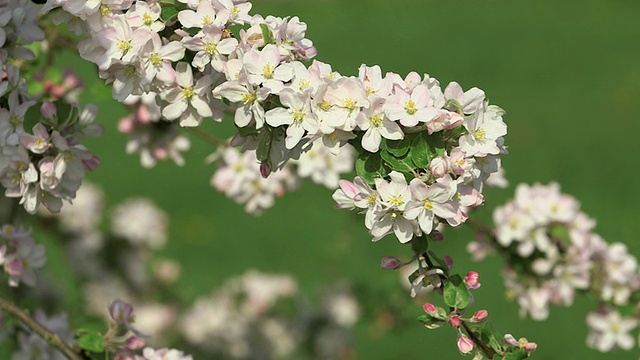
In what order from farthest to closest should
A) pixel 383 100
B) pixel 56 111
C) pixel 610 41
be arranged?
pixel 610 41, pixel 56 111, pixel 383 100

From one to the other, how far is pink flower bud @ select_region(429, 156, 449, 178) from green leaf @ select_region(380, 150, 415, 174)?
0.11ft

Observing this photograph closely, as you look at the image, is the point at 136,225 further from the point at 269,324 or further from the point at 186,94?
the point at 186,94

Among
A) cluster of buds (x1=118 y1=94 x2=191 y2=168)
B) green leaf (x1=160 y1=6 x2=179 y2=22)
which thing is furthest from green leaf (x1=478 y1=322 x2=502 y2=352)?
cluster of buds (x1=118 y1=94 x2=191 y2=168)

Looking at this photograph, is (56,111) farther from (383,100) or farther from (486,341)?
(486,341)

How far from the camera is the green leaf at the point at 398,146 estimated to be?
1193 millimetres

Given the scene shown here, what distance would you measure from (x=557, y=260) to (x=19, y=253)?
1240 millimetres

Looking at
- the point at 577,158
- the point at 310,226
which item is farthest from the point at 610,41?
the point at 310,226

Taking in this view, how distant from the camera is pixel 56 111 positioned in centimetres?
142

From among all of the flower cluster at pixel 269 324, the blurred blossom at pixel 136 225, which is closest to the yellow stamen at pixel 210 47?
the flower cluster at pixel 269 324

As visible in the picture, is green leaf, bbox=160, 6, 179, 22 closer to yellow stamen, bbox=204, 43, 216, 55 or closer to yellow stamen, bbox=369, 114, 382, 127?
yellow stamen, bbox=204, 43, 216, 55

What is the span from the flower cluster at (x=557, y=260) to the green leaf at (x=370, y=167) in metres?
0.95

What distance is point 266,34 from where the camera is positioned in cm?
126

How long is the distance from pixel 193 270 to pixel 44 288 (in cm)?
177

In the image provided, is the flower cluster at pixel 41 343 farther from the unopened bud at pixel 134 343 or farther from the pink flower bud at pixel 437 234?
the pink flower bud at pixel 437 234
